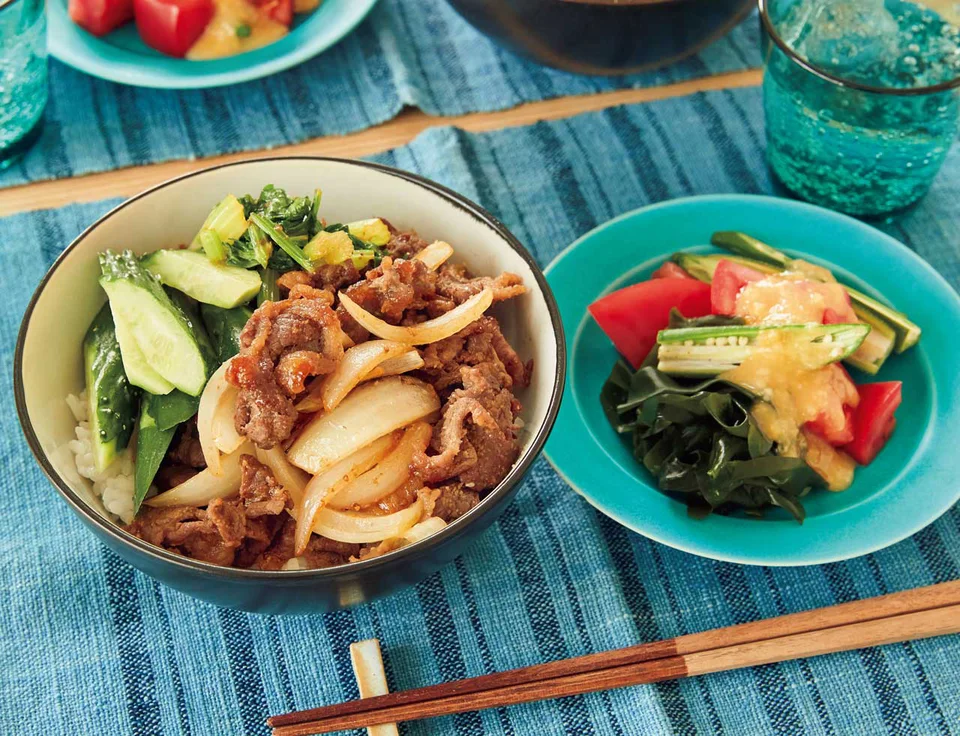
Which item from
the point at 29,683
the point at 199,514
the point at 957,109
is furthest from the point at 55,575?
the point at 957,109

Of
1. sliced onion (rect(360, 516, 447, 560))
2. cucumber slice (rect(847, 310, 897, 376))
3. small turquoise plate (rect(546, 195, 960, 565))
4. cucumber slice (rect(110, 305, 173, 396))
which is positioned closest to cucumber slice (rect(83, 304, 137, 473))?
cucumber slice (rect(110, 305, 173, 396))

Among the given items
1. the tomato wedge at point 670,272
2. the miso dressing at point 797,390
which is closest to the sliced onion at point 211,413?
the miso dressing at point 797,390

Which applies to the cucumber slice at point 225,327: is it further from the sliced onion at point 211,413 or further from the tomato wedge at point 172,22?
the tomato wedge at point 172,22

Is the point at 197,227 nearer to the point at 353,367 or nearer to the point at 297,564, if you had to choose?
the point at 353,367

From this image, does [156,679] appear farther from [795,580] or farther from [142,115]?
[142,115]

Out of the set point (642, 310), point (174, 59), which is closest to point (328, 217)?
point (642, 310)

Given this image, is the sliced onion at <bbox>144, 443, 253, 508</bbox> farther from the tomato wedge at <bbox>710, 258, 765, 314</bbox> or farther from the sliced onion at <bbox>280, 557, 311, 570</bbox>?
the tomato wedge at <bbox>710, 258, 765, 314</bbox>
